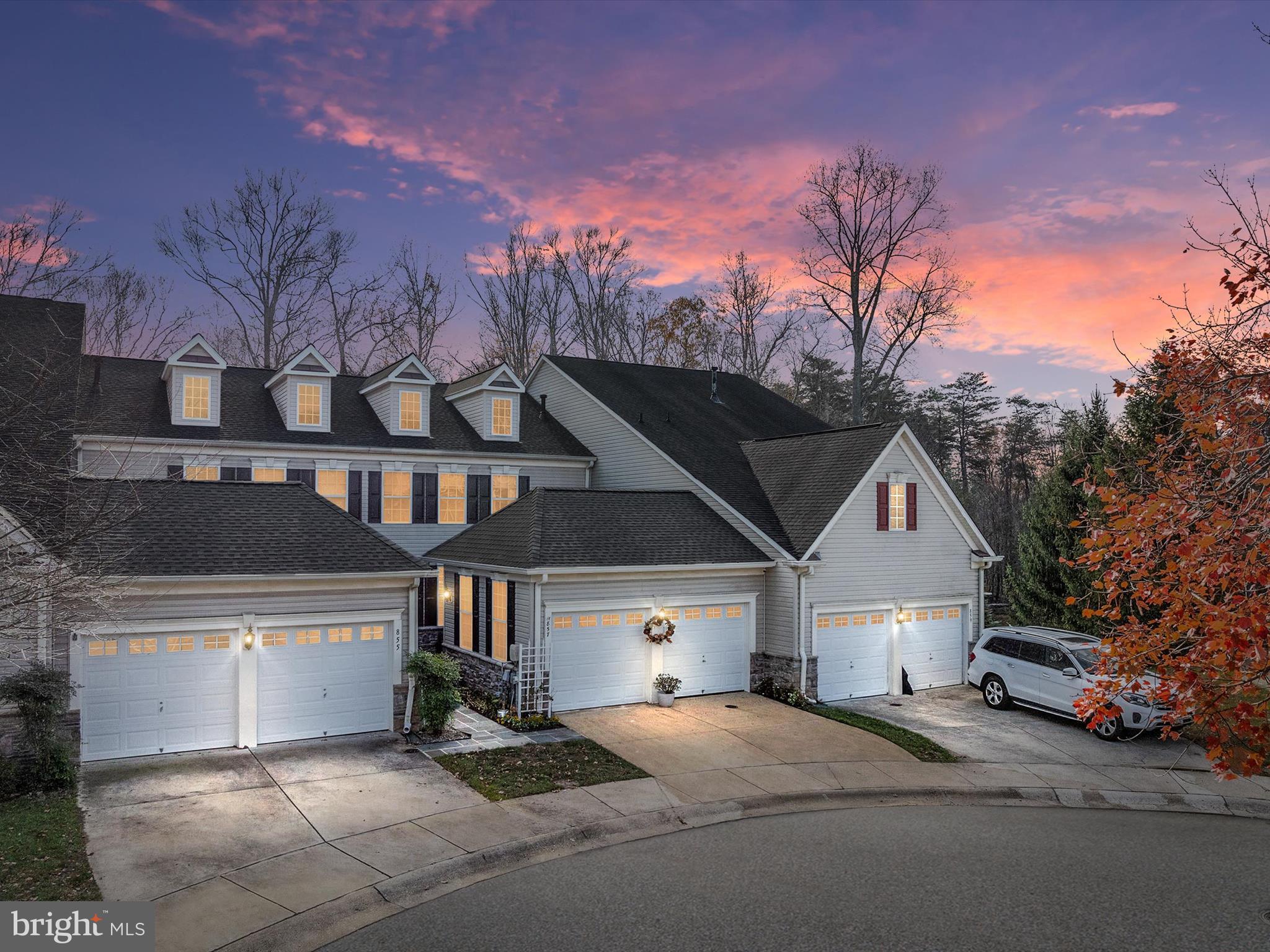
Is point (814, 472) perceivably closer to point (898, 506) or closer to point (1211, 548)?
point (898, 506)

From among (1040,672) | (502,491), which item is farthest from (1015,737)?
(502,491)

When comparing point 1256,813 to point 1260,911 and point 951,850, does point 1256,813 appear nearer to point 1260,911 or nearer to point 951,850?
point 1260,911

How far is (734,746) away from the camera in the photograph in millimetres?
15945

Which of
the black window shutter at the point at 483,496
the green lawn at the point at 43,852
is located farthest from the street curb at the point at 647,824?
the black window shutter at the point at 483,496

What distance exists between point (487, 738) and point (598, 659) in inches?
132

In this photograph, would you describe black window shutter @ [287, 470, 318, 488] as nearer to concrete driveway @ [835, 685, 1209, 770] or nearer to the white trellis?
the white trellis

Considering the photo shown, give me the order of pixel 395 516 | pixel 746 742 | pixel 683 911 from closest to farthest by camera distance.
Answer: pixel 683 911 → pixel 746 742 → pixel 395 516

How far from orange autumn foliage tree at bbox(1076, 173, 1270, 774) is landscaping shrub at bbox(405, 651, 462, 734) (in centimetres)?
1219

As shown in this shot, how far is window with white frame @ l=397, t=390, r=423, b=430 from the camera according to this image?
2512 cm

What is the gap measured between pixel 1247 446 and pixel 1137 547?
111cm

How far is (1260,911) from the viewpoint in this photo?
9.34m

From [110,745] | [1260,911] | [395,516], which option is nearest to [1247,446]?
[1260,911]

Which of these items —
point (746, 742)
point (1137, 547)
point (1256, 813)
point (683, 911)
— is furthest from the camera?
point (746, 742)

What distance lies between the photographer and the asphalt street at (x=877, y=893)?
855cm
